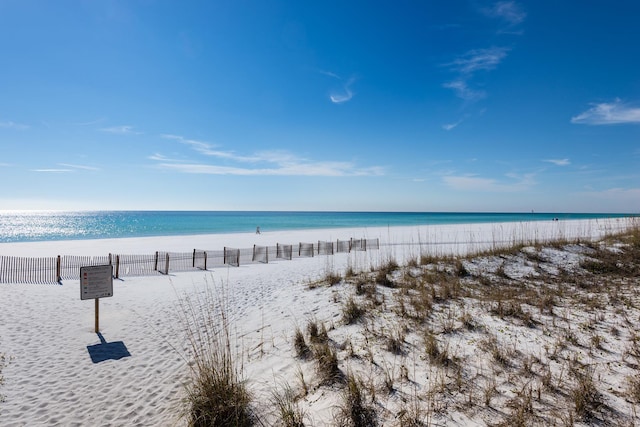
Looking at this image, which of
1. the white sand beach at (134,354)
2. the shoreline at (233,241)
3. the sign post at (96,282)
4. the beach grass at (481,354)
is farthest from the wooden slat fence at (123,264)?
the beach grass at (481,354)

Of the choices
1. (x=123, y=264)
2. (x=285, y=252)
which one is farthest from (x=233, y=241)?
(x=123, y=264)

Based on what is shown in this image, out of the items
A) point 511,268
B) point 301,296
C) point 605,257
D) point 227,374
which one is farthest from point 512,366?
point 605,257

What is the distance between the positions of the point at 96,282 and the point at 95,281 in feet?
0.11

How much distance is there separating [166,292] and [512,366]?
10927 mm

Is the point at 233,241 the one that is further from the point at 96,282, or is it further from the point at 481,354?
the point at 481,354

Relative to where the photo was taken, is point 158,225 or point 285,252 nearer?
point 285,252

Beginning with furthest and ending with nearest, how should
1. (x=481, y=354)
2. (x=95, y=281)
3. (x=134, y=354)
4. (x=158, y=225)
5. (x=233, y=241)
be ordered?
(x=158, y=225) < (x=233, y=241) < (x=95, y=281) < (x=134, y=354) < (x=481, y=354)

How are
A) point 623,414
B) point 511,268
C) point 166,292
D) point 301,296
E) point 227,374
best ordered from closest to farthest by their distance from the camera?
point 623,414, point 227,374, point 301,296, point 511,268, point 166,292

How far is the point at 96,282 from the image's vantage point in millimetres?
7453

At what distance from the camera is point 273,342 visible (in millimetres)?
6066

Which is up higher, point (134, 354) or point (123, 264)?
point (123, 264)

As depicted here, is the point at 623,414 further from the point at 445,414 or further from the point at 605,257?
the point at 605,257

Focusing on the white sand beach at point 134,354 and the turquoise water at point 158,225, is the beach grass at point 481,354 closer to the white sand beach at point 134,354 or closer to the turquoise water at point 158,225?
the white sand beach at point 134,354

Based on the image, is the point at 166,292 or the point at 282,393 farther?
the point at 166,292
